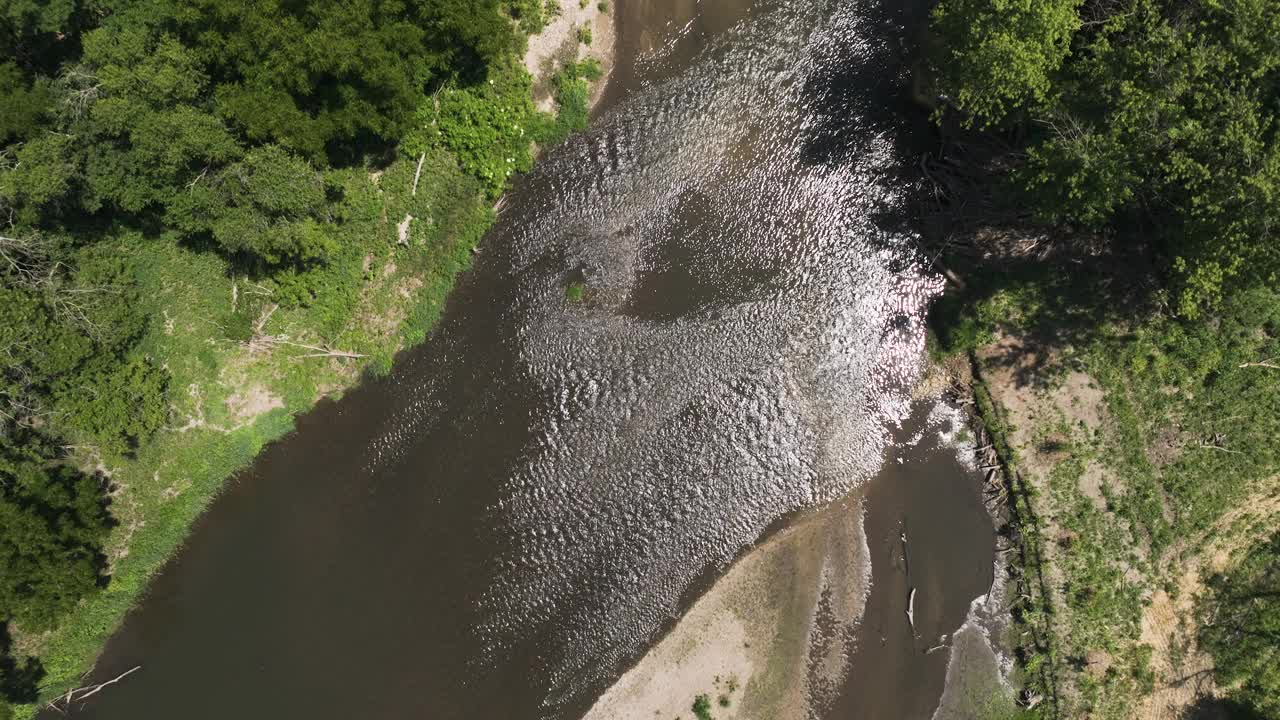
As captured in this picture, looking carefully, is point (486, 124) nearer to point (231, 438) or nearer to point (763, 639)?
point (231, 438)

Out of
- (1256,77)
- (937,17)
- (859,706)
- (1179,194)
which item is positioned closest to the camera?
(1256,77)

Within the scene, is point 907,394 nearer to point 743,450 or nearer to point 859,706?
point 743,450

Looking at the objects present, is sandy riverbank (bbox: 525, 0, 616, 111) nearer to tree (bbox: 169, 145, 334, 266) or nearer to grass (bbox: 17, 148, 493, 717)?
grass (bbox: 17, 148, 493, 717)

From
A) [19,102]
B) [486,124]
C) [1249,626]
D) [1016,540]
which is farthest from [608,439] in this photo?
[1249,626]

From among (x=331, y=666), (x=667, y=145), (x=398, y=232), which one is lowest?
(x=331, y=666)

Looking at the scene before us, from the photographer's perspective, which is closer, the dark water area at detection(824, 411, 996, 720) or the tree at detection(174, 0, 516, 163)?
the tree at detection(174, 0, 516, 163)

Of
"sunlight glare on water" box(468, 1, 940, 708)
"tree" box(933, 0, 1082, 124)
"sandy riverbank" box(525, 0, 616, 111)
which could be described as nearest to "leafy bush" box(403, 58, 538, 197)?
"sandy riverbank" box(525, 0, 616, 111)

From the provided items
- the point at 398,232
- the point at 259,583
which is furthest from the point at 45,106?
the point at 259,583
